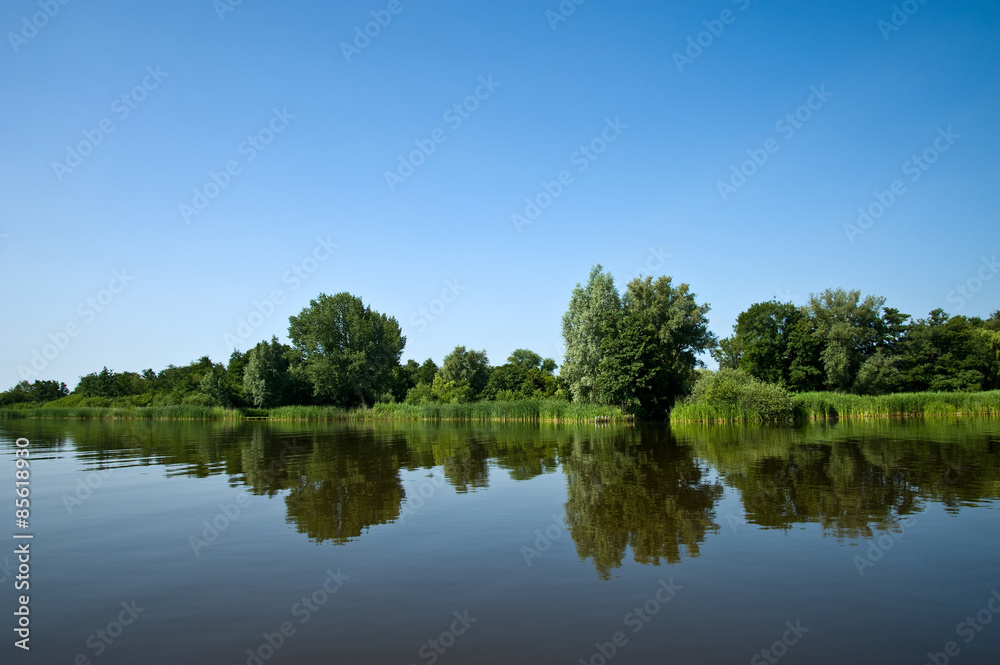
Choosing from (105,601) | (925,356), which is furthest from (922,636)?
(925,356)

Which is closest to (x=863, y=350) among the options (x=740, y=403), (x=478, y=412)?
(x=740, y=403)

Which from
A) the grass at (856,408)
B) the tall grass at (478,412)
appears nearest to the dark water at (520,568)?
the grass at (856,408)

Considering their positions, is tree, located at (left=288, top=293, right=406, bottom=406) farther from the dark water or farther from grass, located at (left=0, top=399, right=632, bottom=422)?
the dark water

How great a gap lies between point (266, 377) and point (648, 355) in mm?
49880

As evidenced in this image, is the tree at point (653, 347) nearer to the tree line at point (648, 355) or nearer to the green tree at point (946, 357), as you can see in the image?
the tree line at point (648, 355)

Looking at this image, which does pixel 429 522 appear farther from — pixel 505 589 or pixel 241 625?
pixel 241 625

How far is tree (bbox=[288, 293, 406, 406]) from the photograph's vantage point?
73750 mm

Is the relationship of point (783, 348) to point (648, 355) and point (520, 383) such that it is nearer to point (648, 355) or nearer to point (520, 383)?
point (648, 355)

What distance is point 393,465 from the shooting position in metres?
20.1

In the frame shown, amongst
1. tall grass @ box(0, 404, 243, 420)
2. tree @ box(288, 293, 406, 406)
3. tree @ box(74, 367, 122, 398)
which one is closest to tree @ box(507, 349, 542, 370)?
tree @ box(288, 293, 406, 406)

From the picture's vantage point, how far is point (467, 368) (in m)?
89.1

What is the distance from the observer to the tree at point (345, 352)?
7375 cm

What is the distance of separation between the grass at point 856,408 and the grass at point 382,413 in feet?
25.2

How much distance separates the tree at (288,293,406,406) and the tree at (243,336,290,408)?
3.51m
